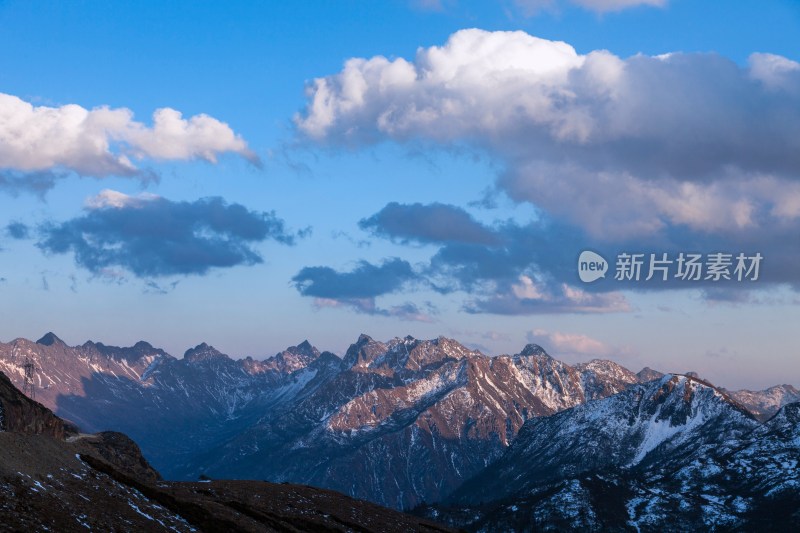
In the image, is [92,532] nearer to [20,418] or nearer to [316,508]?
[20,418]

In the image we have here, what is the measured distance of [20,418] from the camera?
153 m

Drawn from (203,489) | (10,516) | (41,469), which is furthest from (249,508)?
(10,516)

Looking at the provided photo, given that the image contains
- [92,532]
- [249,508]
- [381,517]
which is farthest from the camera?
[381,517]

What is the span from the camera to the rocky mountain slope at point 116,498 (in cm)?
9750

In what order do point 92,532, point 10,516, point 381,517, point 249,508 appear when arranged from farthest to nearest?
1. point 381,517
2. point 249,508
3. point 92,532
4. point 10,516

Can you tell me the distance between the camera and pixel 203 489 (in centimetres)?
16338

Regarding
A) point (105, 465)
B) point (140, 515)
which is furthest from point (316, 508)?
point (140, 515)

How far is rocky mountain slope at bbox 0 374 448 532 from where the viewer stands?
9750 centimetres

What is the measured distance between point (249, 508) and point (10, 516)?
219 ft

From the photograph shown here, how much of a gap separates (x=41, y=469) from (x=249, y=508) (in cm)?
4982

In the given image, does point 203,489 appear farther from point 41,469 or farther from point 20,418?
point 41,469

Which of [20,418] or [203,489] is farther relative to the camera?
[203,489]

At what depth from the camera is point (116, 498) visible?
11338 cm

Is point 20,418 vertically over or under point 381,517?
over
